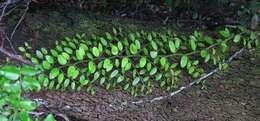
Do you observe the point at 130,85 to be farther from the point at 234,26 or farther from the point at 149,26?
the point at 234,26

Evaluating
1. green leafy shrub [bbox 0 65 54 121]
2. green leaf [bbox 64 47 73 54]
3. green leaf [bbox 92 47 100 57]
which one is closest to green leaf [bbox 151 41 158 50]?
green leaf [bbox 92 47 100 57]

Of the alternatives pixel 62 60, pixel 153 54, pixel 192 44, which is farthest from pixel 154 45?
pixel 62 60

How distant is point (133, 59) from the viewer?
1.75 meters

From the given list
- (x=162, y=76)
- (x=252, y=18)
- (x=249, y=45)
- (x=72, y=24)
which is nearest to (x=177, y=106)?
(x=162, y=76)

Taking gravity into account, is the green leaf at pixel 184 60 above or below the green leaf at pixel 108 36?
below

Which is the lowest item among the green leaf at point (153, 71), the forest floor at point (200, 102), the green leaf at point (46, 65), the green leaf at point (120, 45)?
the forest floor at point (200, 102)

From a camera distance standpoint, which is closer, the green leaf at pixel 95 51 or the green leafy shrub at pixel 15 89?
the green leafy shrub at pixel 15 89

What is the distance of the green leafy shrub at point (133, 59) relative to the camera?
167 centimetres

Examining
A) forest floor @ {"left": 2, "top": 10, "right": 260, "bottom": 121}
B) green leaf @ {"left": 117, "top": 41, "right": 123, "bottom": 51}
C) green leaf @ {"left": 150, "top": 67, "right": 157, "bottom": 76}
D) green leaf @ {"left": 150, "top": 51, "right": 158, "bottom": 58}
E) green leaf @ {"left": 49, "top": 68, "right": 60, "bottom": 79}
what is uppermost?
green leaf @ {"left": 117, "top": 41, "right": 123, "bottom": 51}

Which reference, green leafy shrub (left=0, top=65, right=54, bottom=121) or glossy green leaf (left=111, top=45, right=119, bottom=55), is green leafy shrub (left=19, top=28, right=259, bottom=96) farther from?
green leafy shrub (left=0, top=65, right=54, bottom=121)

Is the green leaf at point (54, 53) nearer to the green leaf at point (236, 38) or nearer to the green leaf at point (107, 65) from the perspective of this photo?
the green leaf at point (107, 65)

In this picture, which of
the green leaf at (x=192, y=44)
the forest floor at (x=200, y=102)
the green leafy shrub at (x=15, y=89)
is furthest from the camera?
the green leaf at (x=192, y=44)

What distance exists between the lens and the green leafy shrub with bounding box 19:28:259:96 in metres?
1.67

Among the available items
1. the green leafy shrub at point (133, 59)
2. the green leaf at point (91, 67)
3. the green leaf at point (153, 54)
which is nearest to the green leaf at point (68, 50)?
the green leafy shrub at point (133, 59)
